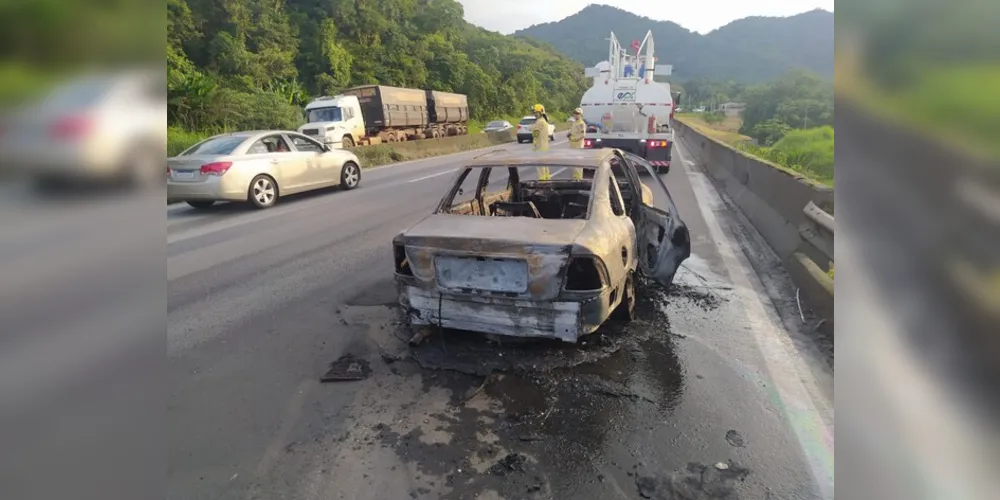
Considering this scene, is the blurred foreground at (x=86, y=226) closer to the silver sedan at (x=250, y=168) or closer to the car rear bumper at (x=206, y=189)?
the silver sedan at (x=250, y=168)

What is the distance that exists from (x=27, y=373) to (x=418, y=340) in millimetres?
2949

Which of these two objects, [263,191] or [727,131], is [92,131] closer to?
[263,191]

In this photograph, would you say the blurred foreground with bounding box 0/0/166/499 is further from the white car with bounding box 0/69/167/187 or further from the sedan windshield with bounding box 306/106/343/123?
the sedan windshield with bounding box 306/106/343/123

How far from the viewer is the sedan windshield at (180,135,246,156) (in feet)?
33.1

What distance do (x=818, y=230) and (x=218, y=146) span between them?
9.44m

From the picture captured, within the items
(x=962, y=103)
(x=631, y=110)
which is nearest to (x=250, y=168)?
(x=962, y=103)

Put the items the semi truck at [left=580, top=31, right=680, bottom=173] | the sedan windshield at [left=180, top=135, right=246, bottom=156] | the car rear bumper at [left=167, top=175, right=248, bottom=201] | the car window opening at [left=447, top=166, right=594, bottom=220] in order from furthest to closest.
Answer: the semi truck at [left=580, top=31, right=680, bottom=173]
the sedan windshield at [left=180, top=135, right=246, bottom=156]
the car rear bumper at [left=167, top=175, right=248, bottom=201]
the car window opening at [left=447, top=166, right=594, bottom=220]

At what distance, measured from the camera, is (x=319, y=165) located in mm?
11859

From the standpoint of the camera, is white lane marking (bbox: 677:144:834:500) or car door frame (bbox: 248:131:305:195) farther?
car door frame (bbox: 248:131:305:195)

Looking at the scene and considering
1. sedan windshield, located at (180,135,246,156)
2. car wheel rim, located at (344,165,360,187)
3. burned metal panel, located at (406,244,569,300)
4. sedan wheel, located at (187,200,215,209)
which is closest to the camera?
burned metal panel, located at (406,244,569,300)

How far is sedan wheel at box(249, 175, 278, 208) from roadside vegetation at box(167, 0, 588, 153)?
6.24m

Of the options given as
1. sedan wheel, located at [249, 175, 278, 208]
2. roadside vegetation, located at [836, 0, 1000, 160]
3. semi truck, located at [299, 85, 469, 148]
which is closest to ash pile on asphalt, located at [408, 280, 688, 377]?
roadside vegetation, located at [836, 0, 1000, 160]

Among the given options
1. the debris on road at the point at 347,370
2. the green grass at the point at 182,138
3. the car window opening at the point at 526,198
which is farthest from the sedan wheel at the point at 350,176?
the debris on road at the point at 347,370

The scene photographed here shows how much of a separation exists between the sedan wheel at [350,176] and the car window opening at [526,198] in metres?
7.06
